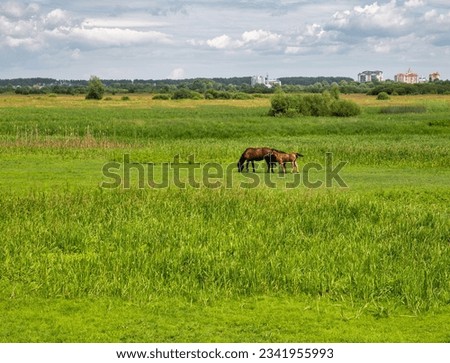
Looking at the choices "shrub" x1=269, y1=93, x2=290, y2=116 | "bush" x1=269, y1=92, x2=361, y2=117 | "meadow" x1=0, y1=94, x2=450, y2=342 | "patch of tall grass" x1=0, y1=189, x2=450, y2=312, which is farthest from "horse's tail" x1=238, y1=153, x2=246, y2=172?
"bush" x1=269, y1=92, x2=361, y2=117

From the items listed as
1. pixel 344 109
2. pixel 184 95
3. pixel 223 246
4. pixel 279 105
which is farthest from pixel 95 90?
pixel 223 246

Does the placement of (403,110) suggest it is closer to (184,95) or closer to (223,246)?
(184,95)

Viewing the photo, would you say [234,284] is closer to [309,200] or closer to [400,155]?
[309,200]

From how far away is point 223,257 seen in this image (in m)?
12.0

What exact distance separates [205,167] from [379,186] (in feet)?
22.8

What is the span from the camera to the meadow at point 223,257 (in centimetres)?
911

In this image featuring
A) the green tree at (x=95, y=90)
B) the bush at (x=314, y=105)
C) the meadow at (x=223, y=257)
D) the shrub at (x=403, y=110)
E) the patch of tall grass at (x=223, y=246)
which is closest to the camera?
the meadow at (x=223, y=257)

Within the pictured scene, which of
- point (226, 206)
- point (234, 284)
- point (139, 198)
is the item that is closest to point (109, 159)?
point (139, 198)

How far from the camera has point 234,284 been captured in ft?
35.2

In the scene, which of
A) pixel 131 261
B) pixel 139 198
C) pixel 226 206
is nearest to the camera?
pixel 131 261

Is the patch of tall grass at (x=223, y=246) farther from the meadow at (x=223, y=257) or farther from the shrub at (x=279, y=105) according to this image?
the shrub at (x=279, y=105)

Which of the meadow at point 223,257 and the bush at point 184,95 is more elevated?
the bush at point 184,95

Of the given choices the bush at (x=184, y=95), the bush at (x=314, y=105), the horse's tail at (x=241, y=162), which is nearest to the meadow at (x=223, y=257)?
the horse's tail at (x=241, y=162)

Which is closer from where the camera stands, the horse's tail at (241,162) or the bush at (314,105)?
the horse's tail at (241,162)
